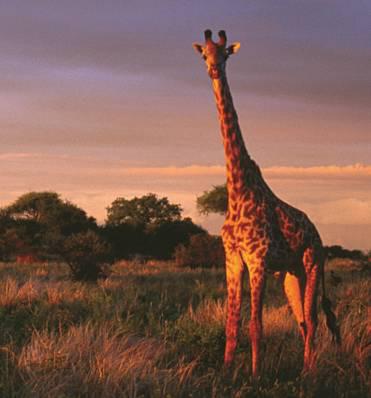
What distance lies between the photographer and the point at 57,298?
534 inches

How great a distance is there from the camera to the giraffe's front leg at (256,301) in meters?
7.91

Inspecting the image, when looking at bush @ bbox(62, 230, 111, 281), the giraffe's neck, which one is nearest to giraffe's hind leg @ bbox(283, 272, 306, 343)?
the giraffe's neck

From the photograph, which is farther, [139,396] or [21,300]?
[21,300]

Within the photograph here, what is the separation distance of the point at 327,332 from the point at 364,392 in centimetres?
214

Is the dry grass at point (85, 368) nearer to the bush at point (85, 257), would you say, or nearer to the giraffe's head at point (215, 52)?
the giraffe's head at point (215, 52)

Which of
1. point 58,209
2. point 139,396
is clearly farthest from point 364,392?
point 58,209

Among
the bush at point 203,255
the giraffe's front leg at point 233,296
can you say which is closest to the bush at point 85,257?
the bush at point 203,255

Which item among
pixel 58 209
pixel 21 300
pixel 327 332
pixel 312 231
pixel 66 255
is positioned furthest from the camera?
pixel 58 209

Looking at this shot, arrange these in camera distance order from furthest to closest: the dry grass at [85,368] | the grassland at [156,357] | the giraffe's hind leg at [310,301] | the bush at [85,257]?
the bush at [85,257]
the giraffe's hind leg at [310,301]
the grassland at [156,357]
the dry grass at [85,368]

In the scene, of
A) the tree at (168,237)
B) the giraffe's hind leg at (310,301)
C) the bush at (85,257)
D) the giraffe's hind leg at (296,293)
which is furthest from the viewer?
the tree at (168,237)

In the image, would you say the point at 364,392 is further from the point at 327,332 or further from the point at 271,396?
the point at 327,332

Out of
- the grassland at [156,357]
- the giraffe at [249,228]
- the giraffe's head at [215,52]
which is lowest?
the grassland at [156,357]

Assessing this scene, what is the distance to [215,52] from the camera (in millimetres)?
7945

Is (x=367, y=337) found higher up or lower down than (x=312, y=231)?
lower down
